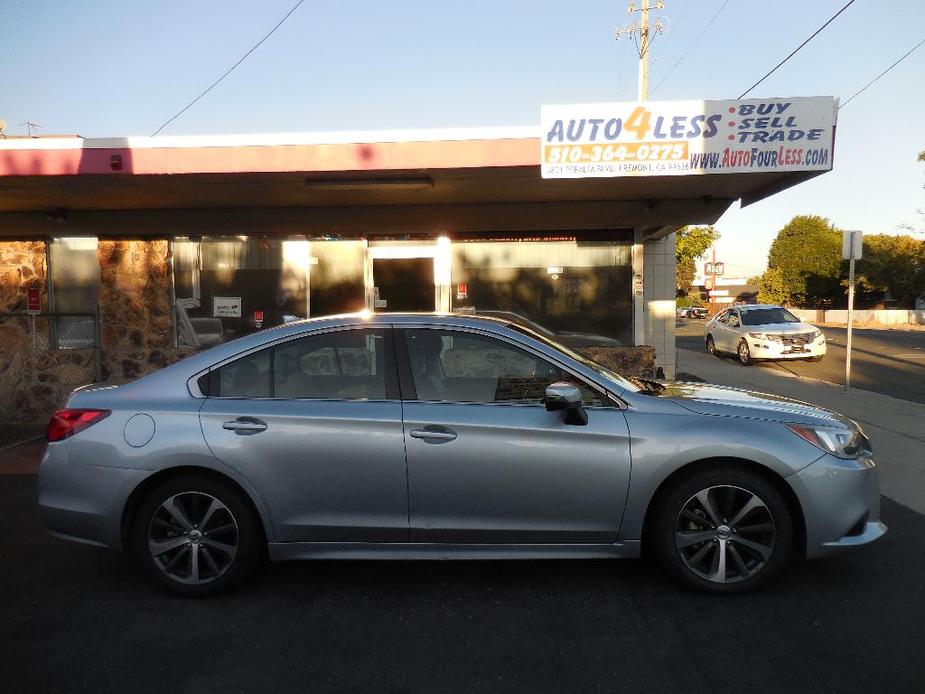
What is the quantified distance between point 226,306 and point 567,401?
8069 millimetres

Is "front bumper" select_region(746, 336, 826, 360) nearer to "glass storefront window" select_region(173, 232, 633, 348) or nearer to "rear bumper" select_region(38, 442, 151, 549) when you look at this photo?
"glass storefront window" select_region(173, 232, 633, 348)

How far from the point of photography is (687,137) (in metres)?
7.52

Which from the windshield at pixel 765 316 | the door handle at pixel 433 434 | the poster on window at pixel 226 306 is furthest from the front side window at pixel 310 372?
the windshield at pixel 765 316

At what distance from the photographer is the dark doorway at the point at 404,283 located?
10867 mm

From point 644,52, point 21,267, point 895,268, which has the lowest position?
point 21,267

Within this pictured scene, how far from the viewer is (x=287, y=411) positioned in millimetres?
4039

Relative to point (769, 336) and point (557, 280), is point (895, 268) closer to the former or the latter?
point (769, 336)

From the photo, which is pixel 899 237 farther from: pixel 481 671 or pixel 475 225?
pixel 481 671

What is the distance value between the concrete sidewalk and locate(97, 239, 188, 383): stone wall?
8.60 meters

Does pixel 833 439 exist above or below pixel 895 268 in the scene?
below

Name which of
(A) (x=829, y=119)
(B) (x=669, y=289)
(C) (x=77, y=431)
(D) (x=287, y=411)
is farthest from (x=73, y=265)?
(A) (x=829, y=119)

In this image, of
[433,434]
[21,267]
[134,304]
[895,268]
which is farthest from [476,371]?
[895,268]

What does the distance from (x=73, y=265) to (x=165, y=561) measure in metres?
7.99

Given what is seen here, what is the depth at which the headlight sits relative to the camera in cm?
396
